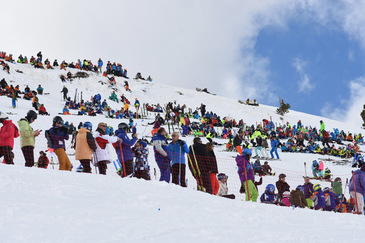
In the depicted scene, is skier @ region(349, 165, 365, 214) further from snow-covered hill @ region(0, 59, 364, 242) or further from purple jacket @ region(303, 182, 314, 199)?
snow-covered hill @ region(0, 59, 364, 242)

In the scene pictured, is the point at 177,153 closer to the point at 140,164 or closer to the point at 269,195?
the point at 140,164

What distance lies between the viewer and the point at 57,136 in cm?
812

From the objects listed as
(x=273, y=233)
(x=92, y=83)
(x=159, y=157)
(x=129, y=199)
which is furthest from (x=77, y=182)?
(x=92, y=83)

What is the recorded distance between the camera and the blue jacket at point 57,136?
8.12 metres

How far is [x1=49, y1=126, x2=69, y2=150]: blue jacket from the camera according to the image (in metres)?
8.12

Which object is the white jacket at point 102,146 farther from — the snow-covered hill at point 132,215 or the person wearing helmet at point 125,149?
the snow-covered hill at point 132,215

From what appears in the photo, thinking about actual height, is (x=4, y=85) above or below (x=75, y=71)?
below

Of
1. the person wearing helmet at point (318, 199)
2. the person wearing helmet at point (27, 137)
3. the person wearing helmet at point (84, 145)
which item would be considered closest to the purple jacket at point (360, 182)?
the person wearing helmet at point (318, 199)

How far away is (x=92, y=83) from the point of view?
43.4 m

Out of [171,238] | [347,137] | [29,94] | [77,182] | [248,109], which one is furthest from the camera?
[248,109]

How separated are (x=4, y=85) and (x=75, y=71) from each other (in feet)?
42.9

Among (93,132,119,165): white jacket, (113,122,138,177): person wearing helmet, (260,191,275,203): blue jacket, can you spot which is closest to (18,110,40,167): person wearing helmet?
(93,132,119,165): white jacket

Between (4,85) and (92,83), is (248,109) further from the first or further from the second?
(4,85)

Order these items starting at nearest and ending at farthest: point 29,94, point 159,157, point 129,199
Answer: point 129,199 → point 159,157 → point 29,94
